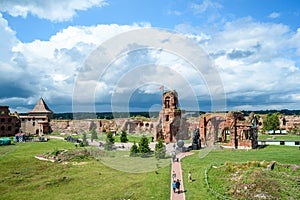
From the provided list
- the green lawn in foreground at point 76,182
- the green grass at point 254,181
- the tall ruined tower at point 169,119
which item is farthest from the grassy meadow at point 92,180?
the tall ruined tower at point 169,119

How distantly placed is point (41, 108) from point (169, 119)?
4315 centimetres

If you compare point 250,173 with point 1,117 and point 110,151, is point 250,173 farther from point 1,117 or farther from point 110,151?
point 1,117

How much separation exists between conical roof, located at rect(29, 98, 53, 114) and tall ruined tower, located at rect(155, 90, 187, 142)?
129 feet

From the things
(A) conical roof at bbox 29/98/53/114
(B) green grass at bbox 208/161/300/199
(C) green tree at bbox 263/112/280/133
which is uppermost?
(A) conical roof at bbox 29/98/53/114

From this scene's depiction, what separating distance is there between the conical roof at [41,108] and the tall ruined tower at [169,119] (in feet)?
129

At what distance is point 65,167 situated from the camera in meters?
25.0

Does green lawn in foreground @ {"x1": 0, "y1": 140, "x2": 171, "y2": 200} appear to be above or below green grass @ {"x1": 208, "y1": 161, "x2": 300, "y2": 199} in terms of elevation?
below

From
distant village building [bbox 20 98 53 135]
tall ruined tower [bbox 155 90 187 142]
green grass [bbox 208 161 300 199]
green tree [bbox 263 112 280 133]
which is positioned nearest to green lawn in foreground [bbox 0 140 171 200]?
green grass [bbox 208 161 300 199]

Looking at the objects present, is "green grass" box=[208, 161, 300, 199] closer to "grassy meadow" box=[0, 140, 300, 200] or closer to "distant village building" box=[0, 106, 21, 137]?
"grassy meadow" box=[0, 140, 300, 200]

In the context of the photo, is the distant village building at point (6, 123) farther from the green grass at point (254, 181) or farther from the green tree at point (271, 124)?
the green tree at point (271, 124)

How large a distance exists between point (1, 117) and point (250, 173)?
57.9 meters

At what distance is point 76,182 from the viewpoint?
19797 millimetres

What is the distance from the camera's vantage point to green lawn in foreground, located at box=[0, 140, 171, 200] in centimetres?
1678

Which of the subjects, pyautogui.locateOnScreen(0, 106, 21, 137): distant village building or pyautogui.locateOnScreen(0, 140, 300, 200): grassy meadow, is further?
pyautogui.locateOnScreen(0, 106, 21, 137): distant village building
